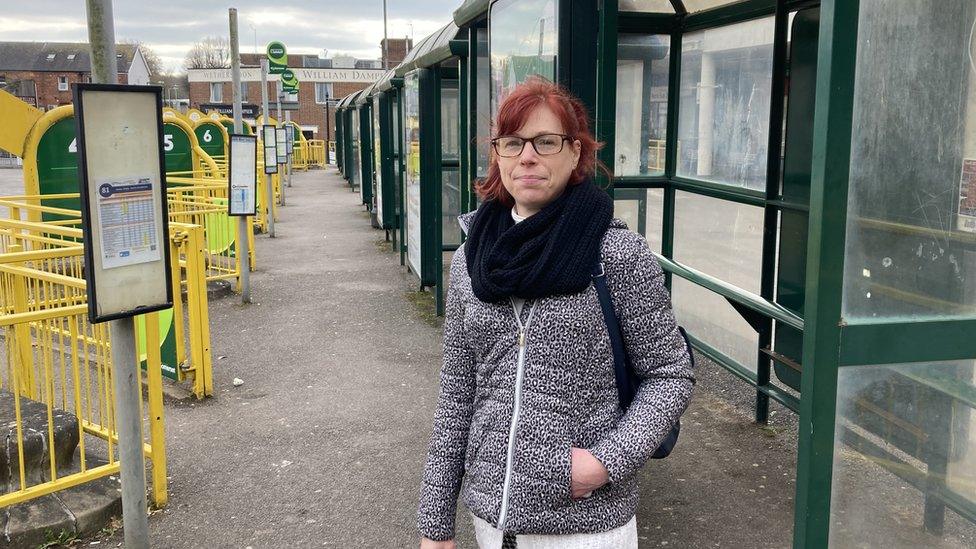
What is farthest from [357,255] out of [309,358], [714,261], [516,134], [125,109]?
[516,134]

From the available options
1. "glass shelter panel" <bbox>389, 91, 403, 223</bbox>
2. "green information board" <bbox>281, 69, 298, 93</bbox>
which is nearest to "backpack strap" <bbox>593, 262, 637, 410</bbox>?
"glass shelter panel" <bbox>389, 91, 403, 223</bbox>

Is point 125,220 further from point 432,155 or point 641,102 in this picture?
point 432,155

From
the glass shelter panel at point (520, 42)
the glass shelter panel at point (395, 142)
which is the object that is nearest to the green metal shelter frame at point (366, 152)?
the glass shelter panel at point (395, 142)

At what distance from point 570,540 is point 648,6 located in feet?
13.9

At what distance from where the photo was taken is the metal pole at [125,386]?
10.6ft

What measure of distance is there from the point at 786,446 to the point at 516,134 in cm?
346

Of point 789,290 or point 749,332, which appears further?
point 749,332

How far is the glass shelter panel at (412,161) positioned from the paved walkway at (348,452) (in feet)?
3.22

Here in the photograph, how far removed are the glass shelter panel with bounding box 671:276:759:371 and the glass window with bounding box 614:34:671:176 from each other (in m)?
0.81

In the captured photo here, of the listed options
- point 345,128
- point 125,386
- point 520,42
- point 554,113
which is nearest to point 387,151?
point 520,42

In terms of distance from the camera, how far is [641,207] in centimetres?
584

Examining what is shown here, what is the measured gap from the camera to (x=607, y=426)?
1946mm

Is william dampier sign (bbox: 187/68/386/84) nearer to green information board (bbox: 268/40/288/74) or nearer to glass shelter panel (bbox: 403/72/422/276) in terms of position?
green information board (bbox: 268/40/288/74)

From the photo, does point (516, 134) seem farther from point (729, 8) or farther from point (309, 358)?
point (309, 358)
